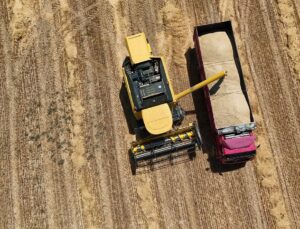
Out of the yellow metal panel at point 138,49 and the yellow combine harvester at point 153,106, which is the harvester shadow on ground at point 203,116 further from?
the yellow metal panel at point 138,49

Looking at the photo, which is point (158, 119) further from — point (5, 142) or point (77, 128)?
point (5, 142)

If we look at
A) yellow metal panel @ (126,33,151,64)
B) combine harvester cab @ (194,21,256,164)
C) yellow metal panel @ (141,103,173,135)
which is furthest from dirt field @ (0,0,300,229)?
yellow metal panel @ (141,103,173,135)

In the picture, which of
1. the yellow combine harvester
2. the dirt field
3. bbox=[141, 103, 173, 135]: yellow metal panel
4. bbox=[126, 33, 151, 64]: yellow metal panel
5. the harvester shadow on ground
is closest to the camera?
bbox=[141, 103, 173, 135]: yellow metal panel

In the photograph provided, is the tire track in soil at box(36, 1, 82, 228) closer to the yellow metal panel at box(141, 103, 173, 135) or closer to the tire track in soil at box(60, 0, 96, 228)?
the tire track in soil at box(60, 0, 96, 228)

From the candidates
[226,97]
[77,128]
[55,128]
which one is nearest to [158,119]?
[226,97]

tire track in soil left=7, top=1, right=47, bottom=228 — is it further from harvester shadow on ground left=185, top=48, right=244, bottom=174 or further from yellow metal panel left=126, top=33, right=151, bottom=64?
harvester shadow on ground left=185, top=48, right=244, bottom=174

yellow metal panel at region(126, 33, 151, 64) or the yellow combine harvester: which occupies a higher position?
yellow metal panel at region(126, 33, 151, 64)

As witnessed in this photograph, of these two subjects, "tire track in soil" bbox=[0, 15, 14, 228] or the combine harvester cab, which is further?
"tire track in soil" bbox=[0, 15, 14, 228]

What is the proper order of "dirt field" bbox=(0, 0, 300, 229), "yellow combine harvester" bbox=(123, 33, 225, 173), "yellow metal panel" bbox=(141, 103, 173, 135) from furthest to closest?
"dirt field" bbox=(0, 0, 300, 229)
"yellow combine harvester" bbox=(123, 33, 225, 173)
"yellow metal panel" bbox=(141, 103, 173, 135)
